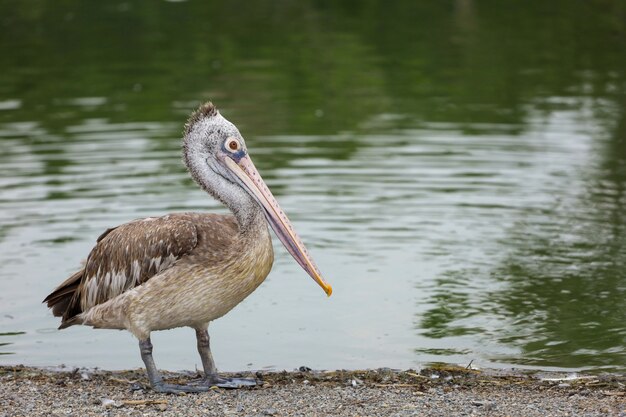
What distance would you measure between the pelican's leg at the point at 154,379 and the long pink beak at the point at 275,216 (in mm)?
939

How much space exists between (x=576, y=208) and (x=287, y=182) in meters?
2.93

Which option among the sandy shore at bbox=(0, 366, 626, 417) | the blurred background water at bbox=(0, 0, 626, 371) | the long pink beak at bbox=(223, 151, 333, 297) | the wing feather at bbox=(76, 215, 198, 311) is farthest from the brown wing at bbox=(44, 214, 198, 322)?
the blurred background water at bbox=(0, 0, 626, 371)

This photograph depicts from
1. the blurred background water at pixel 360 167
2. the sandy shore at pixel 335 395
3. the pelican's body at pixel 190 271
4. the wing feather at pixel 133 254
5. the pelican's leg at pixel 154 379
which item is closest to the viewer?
the sandy shore at pixel 335 395

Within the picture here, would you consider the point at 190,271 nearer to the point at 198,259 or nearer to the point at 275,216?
the point at 198,259

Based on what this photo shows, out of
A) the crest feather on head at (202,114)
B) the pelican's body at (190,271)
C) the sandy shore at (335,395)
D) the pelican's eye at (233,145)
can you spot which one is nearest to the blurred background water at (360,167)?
the sandy shore at (335,395)

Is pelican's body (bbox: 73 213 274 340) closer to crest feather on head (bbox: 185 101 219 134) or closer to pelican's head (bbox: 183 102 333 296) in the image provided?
pelican's head (bbox: 183 102 333 296)

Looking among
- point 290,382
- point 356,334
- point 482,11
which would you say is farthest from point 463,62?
point 290,382

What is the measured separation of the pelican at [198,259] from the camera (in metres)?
7.04

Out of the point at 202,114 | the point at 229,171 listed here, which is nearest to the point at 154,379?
the point at 229,171

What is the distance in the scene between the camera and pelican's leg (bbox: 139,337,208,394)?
23.7 feet

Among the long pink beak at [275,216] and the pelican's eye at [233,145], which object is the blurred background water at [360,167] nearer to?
the long pink beak at [275,216]

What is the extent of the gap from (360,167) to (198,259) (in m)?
6.76

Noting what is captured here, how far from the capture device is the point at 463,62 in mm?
19750

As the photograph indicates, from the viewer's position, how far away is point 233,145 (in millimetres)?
7391
